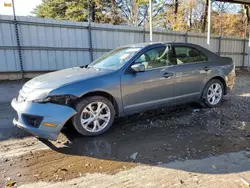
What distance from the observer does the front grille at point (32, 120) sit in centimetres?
311

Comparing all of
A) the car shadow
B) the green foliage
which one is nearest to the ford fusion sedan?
the car shadow

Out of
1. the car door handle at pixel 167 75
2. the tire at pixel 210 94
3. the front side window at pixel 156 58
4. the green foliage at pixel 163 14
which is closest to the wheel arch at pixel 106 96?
the front side window at pixel 156 58

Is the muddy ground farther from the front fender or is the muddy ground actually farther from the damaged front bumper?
the front fender

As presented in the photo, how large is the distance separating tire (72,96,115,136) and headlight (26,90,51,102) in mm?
511

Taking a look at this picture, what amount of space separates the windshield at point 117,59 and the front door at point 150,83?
20cm

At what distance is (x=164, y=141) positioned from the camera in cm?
346

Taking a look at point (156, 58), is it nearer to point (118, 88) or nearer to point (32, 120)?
point (118, 88)

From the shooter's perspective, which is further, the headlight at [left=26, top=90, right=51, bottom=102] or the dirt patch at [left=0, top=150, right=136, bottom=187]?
the headlight at [left=26, top=90, right=51, bottom=102]

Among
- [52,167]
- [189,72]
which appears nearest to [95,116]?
[52,167]

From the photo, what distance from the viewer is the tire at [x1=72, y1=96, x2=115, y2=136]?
343 cm

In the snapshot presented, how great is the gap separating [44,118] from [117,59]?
1834 millimetres

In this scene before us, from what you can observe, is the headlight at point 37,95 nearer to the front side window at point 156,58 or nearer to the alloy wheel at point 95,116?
the alloy wheel at point 95,116

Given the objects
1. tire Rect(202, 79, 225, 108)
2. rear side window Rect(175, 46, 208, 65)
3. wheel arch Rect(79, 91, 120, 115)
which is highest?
rear side window Rect(175, 46, 208, 65)

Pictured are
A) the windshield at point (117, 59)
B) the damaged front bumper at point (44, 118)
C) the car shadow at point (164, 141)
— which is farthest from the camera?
the windshield at point (117, 59)
